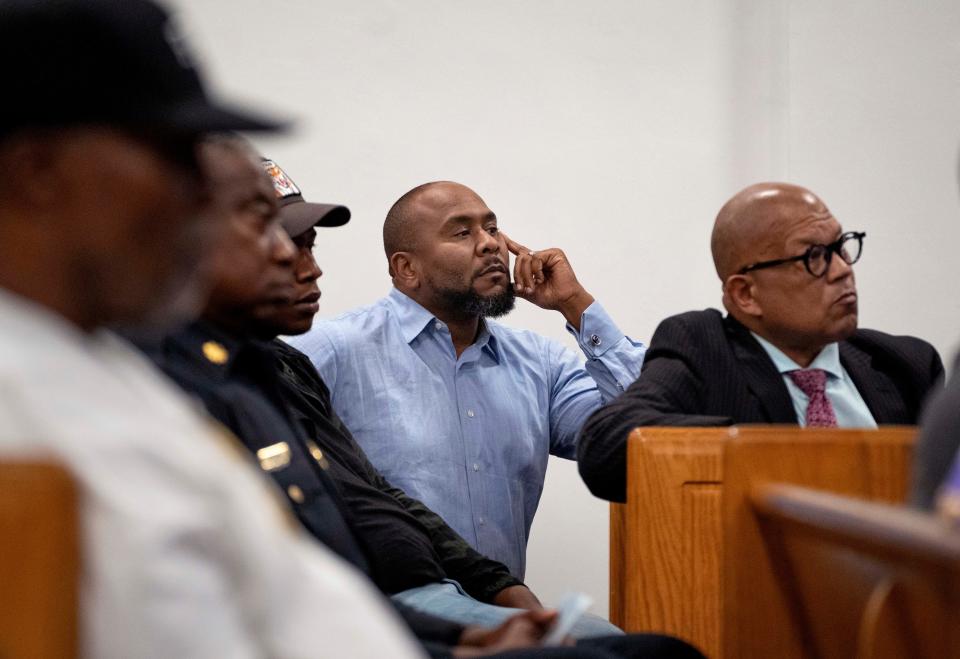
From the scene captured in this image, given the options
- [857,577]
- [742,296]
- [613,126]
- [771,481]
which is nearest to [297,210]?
[742,296]

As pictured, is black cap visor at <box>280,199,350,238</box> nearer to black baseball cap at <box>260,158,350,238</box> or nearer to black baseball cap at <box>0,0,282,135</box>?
black baseball cap at <box>260,158,350,238</box>

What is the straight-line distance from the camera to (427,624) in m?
1.43

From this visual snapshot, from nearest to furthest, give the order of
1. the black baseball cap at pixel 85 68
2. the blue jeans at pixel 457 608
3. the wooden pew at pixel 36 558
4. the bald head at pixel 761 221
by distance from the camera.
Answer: the wooden pew at pixel 36 558 → the black baseball cap at pixel 85 68 → the blue jeans at pixel 457 608 → the bald head at pixel 761 221

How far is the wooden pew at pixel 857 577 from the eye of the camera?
3.12 ft

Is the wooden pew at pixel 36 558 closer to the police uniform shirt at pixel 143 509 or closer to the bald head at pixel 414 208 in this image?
the police uniform shirt at pixel 143 509

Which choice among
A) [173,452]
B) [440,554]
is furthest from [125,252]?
[440,554]

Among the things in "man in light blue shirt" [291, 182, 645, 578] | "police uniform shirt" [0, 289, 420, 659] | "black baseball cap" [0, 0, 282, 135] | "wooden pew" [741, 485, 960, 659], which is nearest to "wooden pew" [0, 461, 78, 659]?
"police uniform shirt" [0, 289, 420, 659]

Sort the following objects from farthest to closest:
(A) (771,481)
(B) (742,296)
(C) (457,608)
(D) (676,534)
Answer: (B) (742,296) < (D) (676,534) < (C) (457,608) < (A) (771,481)

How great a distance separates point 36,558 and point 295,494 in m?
0.81

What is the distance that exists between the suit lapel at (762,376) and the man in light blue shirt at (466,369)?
551 millimetres

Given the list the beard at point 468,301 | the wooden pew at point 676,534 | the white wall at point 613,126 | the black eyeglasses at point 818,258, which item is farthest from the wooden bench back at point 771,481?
the white wall at point 613,126

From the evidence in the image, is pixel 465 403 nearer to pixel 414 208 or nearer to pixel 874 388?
pixel 414 208

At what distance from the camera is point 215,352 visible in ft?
4.99

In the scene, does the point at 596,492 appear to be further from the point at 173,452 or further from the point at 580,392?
the point at 173,452
